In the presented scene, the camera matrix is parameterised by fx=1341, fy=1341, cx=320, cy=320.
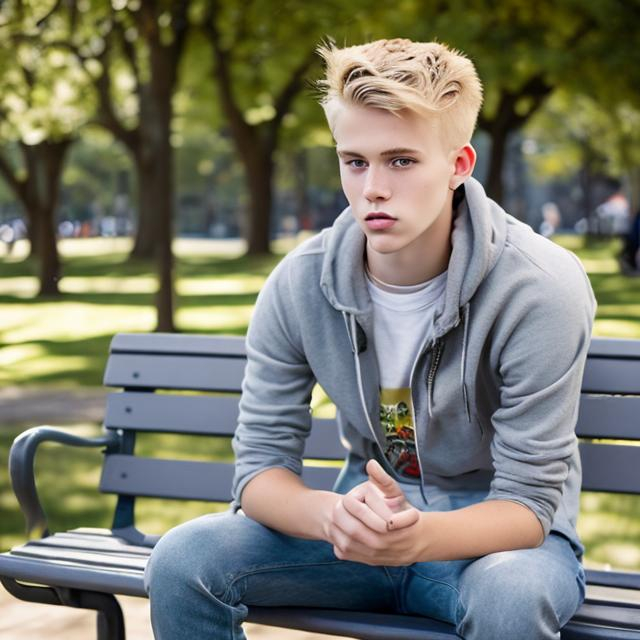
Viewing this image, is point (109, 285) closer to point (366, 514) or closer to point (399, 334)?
point (399, 334)

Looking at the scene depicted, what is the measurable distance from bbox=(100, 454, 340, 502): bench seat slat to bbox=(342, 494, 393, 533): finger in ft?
4.00

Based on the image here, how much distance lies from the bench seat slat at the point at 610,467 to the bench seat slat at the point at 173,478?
2.57 ft

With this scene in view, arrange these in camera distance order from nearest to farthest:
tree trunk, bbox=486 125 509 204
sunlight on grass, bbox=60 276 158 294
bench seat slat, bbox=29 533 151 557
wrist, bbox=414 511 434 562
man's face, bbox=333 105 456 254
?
1. wrist, bbox=414 511 434 562
2. man's face, bbox=333 105 456 254
3. bench seat slat, bbox=29 533 151 557
4. sunlight on grass, bbox=60 276 158 294
5. tree trunk, bbox=486 125 509 204

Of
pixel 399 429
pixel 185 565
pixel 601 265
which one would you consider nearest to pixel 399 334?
pixel 399 429

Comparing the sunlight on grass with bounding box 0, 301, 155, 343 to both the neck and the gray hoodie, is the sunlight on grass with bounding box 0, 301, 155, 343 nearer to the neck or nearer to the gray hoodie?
the gray hoodie

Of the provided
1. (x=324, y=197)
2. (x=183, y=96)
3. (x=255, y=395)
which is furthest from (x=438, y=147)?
(x=324, y=197)

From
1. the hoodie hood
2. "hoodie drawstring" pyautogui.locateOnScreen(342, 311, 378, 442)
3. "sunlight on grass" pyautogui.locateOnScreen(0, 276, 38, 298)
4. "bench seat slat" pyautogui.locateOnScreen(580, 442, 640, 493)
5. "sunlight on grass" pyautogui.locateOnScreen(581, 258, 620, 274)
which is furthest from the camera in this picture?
"sunlight on grass" pyautogui.locateOnScreen(581, 258, 620, 274)

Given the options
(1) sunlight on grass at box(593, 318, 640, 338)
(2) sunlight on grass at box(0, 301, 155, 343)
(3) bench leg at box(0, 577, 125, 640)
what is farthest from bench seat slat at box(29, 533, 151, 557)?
(2) sunlight on grass at box(0, 301, 155, 343)

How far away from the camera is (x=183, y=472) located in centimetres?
414

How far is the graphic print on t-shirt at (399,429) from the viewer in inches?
→ 127

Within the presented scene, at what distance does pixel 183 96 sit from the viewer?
124 feet

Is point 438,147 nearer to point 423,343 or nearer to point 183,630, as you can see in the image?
point 423,343

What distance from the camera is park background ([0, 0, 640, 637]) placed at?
8.47 meters

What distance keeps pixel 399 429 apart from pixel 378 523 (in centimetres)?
53
